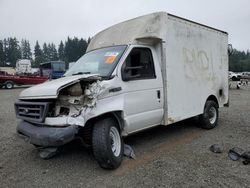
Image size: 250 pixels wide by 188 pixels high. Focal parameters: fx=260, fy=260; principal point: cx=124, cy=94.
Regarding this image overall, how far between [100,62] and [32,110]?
159 cm

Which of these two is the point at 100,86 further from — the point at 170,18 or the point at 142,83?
the point at 170,18

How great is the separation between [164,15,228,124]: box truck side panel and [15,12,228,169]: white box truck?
2 centimetres

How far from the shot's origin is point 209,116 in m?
7.23

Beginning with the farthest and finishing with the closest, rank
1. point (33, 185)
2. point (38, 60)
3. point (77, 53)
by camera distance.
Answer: point (38, 60) < point (77, 53) < point (33, 185)

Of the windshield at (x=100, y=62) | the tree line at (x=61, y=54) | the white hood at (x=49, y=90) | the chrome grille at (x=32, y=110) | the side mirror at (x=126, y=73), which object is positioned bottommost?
the chrome grille at (x=32, y=110)

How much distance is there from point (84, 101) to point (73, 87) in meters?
0.28

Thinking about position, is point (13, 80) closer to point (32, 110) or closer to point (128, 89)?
point (32, 110)

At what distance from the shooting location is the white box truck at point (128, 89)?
163 inches

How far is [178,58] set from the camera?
235 inches

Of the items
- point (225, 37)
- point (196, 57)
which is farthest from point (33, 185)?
point (225, 37)

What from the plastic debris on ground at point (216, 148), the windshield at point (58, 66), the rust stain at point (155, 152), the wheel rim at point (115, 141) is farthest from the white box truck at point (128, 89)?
the windshield at point (58, 66)

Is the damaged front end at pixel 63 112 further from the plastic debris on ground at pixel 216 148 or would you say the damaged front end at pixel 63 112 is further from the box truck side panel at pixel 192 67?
the plastic debris on ground at pixel 216 148

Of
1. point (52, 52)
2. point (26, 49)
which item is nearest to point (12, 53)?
point (52, 52)

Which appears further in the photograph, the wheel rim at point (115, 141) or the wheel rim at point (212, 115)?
the wheel rim at point (212, 115)
